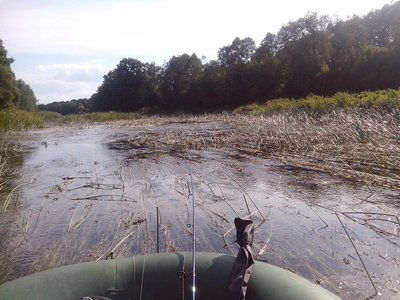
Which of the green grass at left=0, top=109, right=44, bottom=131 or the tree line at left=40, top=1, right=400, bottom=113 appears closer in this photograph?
the green grass at left=0, top=109, right=44, bottom=131

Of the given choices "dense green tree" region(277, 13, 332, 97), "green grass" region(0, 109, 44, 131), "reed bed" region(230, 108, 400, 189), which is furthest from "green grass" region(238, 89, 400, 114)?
"dense green tree" region(277, 13, 332, 97)

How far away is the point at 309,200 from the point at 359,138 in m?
3.73

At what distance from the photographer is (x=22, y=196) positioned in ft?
19.7

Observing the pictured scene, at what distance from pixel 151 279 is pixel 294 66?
3950 cm

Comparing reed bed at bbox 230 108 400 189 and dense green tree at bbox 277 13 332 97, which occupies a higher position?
dense green tree at bbox 277 13 332 97

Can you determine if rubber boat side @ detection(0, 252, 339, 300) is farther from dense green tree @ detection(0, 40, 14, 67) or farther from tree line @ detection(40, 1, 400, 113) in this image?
dense green tree @ detection(0, 40, 14, 67)

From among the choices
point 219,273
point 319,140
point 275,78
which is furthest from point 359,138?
point 275,78

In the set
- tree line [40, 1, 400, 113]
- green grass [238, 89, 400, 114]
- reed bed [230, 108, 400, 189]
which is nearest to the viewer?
reed bed [230, 108, 400, 189]

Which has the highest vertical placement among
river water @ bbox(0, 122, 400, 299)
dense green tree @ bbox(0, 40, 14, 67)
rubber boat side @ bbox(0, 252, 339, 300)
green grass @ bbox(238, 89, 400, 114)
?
dense green tree @ bbox(0, 40, 14, 67)

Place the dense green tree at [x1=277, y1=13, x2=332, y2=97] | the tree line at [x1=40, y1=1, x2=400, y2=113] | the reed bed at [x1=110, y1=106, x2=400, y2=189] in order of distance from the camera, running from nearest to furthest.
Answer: the reed bed at [x1=110, y1=106, x2=400, y2=189], the tree line at [x1=40, y1=1, x2=400, y2=113], the dense green tree at [x1=277, y1=13, x2=332, y2=97]

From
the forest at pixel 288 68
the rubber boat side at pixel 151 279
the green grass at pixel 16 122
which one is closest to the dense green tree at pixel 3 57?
the forest at pixel 288 68

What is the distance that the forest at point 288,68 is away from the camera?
3331cm

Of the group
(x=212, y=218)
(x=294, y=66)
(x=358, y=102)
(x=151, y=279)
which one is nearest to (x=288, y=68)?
(x=294, y=66)

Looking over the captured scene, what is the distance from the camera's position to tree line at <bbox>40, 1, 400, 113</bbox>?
3375cm
